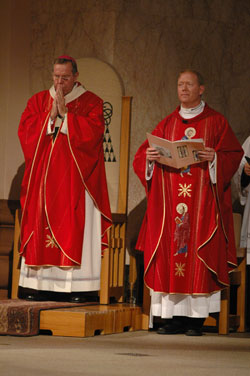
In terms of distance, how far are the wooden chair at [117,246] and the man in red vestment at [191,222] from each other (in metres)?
0.45

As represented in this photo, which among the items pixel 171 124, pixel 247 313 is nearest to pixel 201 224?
pixel 171 124

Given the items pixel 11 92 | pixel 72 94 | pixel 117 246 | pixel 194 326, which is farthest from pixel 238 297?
pixel 11 92

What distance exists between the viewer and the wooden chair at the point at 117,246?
21.7ft

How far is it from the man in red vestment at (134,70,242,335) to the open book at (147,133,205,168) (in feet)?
0.27

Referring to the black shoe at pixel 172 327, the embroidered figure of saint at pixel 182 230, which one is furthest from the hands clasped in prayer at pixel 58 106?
the black shoe at pixel 172 327

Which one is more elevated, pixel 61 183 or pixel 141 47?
pixel 141 47

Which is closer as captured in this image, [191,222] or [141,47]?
[191,222]

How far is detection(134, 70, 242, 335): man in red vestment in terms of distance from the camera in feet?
20.1

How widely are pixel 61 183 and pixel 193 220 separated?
3.57 feet

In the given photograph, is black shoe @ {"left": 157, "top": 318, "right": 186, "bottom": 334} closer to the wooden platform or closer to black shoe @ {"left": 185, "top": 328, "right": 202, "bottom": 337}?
black shoe @ {"left": 185, "top": 328, "right": 202, "bottom": 337}

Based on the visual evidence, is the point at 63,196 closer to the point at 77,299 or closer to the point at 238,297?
the point at 77,299

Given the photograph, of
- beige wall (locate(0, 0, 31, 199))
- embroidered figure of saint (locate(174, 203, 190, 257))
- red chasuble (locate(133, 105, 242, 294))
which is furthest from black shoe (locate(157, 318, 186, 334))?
beige wall (locate(0, 0, 31, 199))

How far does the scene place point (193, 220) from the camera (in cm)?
619

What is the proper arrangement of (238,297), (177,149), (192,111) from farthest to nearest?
(238,297), (192,111), (177,149)
